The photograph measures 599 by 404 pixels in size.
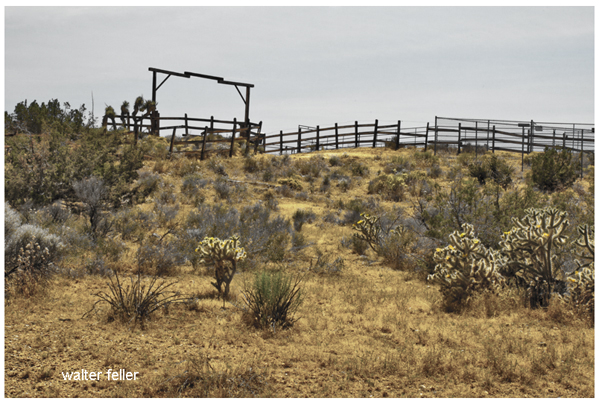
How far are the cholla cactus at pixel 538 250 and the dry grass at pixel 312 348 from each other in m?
0.45

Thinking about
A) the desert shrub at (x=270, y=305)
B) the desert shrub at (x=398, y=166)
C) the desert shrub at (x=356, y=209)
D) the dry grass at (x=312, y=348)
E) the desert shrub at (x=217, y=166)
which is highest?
the desert shrub at (x=398, y=166)

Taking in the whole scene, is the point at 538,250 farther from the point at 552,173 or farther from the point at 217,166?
the point at 217,166

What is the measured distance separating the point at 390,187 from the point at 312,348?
14.9m

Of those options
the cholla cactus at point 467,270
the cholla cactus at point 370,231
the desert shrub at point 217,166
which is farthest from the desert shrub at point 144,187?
the cholla cactus at point 467,270

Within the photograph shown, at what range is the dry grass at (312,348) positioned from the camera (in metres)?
4.56

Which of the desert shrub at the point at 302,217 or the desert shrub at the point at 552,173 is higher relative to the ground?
the desert shrub at the point at 552,173

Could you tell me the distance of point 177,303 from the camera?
693 cm

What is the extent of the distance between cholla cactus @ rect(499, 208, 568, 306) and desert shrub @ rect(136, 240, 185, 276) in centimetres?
624

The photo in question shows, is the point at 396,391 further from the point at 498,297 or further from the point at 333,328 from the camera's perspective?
the point at 498,297

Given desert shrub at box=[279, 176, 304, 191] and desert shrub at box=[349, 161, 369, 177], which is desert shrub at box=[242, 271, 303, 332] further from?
desert shrub at box=[349, 161, 369, 177]

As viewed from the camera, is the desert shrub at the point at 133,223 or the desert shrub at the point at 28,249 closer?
the desert shrub at the point at 28,249

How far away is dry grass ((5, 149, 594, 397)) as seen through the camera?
456cm

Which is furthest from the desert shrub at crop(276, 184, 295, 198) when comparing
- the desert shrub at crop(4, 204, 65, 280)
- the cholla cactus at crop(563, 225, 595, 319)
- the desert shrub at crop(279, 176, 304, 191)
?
the cholla cactus at crop(563, 225, 595, 319)

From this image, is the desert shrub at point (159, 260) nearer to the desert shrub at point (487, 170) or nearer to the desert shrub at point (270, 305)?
the desert shrub at point (270, 305)
